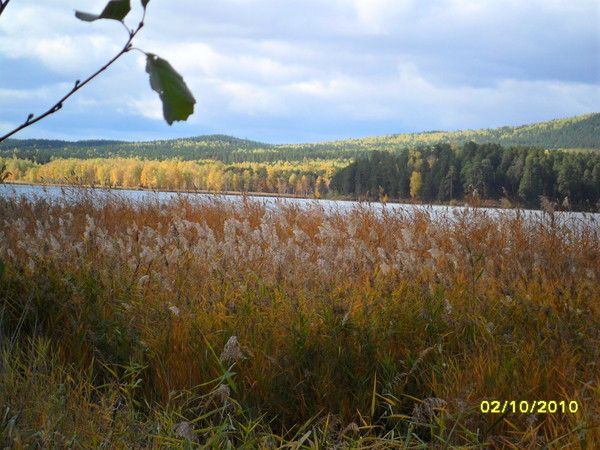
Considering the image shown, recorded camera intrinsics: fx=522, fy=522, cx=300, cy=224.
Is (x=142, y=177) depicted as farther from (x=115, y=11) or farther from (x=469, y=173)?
(x=115, y=11)

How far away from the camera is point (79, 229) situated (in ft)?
19.9

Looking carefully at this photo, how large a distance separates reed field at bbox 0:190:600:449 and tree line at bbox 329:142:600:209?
18410mm

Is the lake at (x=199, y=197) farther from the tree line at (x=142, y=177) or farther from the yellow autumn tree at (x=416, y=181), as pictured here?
the yellow autumn tree at (x=416, y=181)

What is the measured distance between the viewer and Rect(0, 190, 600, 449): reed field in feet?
6.54

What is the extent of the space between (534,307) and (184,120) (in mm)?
2835

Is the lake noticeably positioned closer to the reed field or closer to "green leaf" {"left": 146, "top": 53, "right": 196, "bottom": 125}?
the reed field

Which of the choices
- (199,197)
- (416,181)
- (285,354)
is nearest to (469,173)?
(416,181)

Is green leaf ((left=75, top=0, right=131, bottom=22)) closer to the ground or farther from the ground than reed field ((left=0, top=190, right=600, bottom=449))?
farther from the ground

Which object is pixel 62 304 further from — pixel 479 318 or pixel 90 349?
pixel 479 318

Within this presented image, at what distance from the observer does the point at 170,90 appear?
812 millimetres
